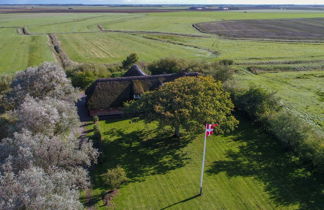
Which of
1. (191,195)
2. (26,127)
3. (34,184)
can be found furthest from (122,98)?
(34,184)

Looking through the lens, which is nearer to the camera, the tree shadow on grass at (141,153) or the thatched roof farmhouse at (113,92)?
the tree shadow on grass at (141,153)

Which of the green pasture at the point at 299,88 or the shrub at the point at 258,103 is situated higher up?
the shrub at the point at 258,103

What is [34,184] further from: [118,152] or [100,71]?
[100,71]

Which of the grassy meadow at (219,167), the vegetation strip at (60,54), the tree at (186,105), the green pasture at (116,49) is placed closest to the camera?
the grassy meadow at (219,167)

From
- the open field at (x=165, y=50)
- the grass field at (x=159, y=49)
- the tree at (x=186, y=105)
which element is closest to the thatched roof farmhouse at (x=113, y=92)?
the tree at (x=186, y=105)

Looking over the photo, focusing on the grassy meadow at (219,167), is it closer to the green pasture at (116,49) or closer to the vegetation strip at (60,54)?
the vegetation strip at (60,54)

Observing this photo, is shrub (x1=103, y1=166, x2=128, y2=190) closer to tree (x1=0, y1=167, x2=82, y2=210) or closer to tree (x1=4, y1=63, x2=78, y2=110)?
tree (x1=0, y1=167, x2=82, y2=210)

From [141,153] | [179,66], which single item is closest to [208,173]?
[141,153]

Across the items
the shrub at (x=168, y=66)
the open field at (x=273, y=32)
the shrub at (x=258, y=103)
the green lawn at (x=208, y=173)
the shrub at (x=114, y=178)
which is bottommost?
the green lawn at (x=208, y=173)
